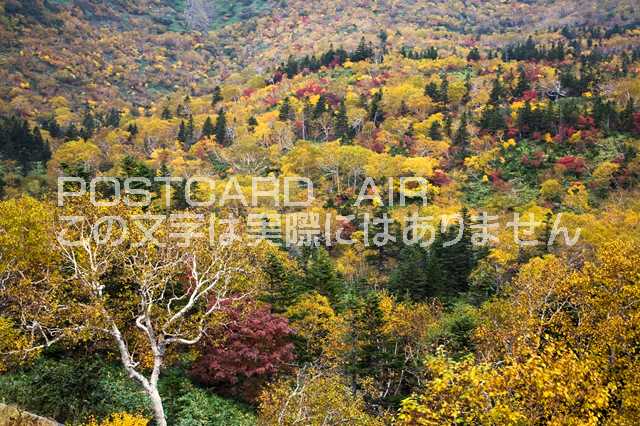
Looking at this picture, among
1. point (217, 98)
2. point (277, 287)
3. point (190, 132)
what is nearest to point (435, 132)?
point (190, 132)

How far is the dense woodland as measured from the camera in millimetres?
17969

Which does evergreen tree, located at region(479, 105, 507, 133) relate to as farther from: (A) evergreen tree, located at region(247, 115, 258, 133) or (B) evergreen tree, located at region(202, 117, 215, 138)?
(B) evergreen tree, located at region(202, 117, 215, 138)

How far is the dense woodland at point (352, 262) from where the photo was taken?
59.0ft

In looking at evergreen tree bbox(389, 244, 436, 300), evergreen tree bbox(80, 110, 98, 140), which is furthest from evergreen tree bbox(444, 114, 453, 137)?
evergreen tree bbox(80, 110, 98, 140)

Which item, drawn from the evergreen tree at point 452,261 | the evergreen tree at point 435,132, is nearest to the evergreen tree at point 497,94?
the evergreen tree at point 435,132

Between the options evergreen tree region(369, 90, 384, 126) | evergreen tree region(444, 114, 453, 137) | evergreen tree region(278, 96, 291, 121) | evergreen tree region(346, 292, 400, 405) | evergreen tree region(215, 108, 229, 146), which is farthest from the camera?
evergreen tree region(278, 96, 291, 121)

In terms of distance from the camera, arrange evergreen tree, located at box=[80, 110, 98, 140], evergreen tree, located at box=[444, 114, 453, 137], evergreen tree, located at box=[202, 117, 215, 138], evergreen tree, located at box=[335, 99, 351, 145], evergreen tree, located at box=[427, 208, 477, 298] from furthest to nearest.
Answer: evergreen tree, located at box=[202, 117, 215, 138] → evergreen tree, located at box=[80, 110, 98, 140] → evergreen tree, located at box=[335, 99, 351, 145] → evergreen tree, located at box=[444, 114, 453, 137] → evergreen tree, located at box=[427, 208, 477, 298]

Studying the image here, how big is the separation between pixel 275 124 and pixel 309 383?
83.3 m

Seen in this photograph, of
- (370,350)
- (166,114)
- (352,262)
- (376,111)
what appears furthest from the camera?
(166,114)

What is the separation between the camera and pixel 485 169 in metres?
80.4

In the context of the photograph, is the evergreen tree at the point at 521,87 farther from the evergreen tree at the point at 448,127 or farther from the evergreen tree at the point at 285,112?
the evergreen tree at the point at 285,112

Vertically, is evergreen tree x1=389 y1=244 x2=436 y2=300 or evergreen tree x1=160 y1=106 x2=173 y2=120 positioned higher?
evergreen tree x1=160 y1=106 x2=173 y2=120

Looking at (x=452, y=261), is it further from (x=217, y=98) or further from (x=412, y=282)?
(x=217, y=98)

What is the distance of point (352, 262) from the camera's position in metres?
58.0
